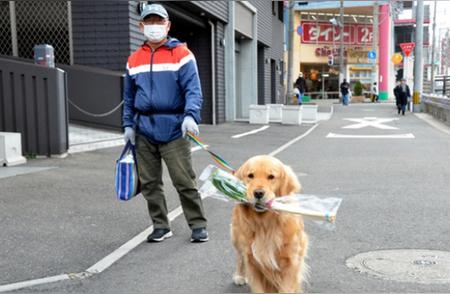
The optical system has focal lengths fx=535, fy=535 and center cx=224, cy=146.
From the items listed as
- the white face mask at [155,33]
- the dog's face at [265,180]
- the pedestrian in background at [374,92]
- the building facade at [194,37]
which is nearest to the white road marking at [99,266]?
the dog's face at [265,180]

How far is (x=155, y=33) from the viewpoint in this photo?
4789 millimetres

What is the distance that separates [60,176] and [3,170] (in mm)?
1127

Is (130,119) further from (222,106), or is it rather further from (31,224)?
(222,106)

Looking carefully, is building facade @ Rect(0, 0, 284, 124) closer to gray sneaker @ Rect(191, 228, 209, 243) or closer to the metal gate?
the metal gate

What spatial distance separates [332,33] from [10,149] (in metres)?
45.4

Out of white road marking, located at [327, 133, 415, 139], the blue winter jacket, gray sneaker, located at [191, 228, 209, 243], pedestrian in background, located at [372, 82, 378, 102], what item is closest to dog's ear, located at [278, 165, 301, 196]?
the blue winter jacket

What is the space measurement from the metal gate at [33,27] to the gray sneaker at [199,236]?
33.1 ft

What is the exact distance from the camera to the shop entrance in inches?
2063

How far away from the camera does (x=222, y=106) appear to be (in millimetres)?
21891

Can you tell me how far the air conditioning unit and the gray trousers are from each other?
4845 mm

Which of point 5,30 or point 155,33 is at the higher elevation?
point 5,30

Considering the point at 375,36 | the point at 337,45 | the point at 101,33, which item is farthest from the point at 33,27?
the point at 337,45

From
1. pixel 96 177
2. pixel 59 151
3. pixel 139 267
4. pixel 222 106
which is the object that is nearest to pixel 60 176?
pixel 96 177

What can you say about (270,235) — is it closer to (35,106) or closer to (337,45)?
(35,106)
